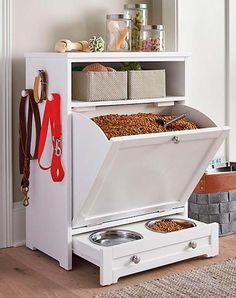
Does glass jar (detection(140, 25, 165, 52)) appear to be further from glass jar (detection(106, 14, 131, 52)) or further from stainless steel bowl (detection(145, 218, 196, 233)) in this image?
stainless steel bowl (detection(145, 218, 196, 233))

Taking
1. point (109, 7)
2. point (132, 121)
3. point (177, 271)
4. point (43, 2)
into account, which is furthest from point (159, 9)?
point (177, 271)

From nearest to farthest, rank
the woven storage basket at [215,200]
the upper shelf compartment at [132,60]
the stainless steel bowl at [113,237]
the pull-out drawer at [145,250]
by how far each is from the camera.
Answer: the pull-out drawer at [145,250] → the upper shelf compartment at [132,60] → the stainless steel bowl at [113,237] → the woven storage basket at [215,200]

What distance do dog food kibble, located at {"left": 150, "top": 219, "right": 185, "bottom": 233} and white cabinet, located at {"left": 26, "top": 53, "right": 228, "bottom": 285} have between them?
0.23 feet

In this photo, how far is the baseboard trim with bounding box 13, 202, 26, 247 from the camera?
3498 millimetres

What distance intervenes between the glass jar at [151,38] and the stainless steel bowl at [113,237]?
0.94 meters

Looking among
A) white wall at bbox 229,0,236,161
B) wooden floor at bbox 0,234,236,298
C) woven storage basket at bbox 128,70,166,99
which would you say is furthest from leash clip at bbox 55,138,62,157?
white wall at bbox 229,0,236,161

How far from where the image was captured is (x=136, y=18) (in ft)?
11.5

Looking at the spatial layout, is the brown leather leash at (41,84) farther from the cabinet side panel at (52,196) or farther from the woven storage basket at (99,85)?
the woven storage basket at (99,85)

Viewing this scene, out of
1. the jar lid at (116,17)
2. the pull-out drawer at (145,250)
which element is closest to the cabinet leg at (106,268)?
the pull-out drawer at (145,250)

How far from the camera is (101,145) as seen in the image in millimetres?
2859

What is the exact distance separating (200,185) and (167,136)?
2.37 feet

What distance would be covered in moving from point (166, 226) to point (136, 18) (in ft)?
3.55

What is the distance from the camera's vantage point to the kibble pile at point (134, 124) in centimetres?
300

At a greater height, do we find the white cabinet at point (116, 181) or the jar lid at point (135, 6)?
the jar lid at point (135, 6)
